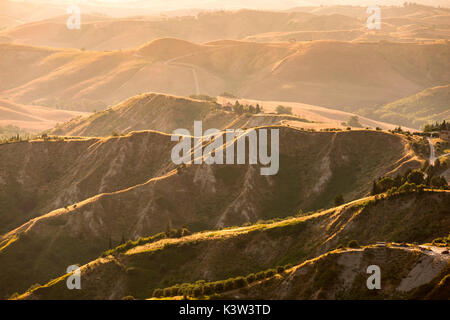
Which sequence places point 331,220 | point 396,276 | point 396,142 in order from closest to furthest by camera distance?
point 396,276
point 331,220
point 396,142

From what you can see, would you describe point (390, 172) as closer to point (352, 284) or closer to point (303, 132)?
point (303, 132)

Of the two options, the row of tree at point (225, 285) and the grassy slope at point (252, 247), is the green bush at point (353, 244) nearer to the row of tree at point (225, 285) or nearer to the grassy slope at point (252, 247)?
the grassy slope at point (252, 247)

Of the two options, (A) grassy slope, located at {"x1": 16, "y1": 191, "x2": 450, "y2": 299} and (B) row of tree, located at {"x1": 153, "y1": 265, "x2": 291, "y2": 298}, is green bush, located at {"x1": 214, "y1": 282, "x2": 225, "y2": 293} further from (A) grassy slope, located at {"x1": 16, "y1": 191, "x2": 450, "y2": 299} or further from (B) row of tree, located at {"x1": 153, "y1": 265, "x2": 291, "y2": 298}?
(A) grassy slope, located at {"x1": 16, "y1": 191, "x2": 450, "y2": 299}

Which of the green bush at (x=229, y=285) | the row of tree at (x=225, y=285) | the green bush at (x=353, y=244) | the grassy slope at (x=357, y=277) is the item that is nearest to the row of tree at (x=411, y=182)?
the green bush at (x=353, y=244)

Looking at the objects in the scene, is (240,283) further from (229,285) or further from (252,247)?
(252,247)
